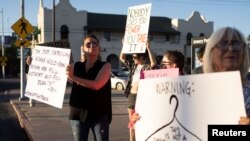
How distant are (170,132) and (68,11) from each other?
168ft

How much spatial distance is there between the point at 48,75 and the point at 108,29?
4836 cm

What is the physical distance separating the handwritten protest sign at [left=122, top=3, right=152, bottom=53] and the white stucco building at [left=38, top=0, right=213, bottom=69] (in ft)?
134

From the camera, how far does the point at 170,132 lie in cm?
293

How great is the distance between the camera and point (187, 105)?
2.76 metres

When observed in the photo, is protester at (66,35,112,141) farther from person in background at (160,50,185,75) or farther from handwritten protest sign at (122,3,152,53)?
handwritten protest sign at (122,3,152,53)

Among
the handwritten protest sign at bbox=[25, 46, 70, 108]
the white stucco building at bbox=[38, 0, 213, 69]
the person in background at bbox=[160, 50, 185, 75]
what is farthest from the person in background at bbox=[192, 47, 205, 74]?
the white stucco building at bbox=[38, 0, 213, 69]

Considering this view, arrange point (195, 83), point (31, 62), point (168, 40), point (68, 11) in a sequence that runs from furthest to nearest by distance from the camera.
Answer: point (168, 40), point (68, 11), point (31, 62), point (195, 83)

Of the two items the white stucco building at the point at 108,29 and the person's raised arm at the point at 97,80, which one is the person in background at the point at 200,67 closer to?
the person's raised arm at the point at 97,80

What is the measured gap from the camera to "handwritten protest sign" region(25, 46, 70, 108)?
578cm

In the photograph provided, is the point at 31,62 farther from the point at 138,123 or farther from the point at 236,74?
the point at 236,74

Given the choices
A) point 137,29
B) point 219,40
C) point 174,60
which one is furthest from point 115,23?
point 219,40

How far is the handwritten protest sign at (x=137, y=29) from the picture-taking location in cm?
673

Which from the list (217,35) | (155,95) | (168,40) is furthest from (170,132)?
(168,40)

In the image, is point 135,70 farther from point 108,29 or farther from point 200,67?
point 108,29
